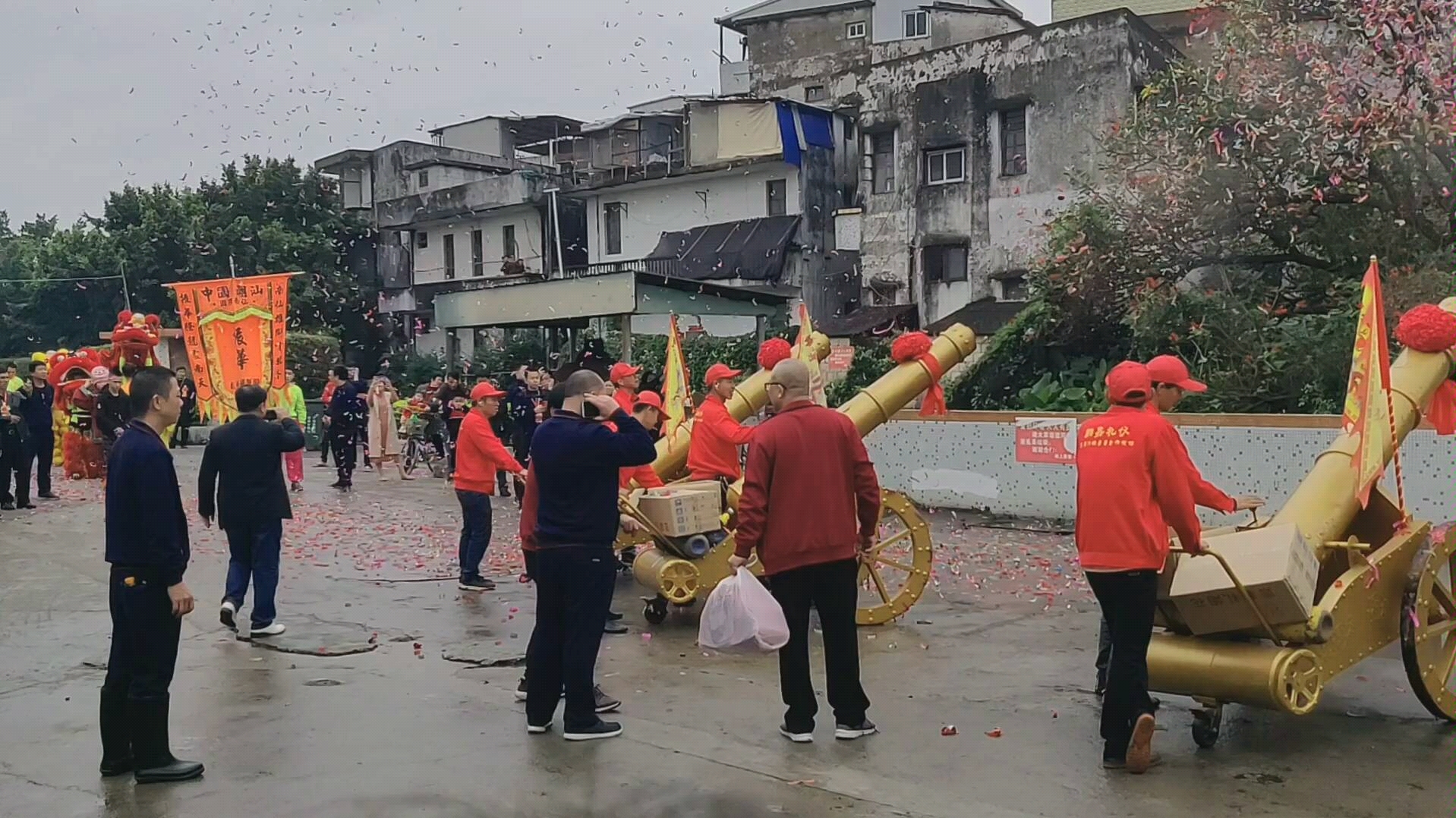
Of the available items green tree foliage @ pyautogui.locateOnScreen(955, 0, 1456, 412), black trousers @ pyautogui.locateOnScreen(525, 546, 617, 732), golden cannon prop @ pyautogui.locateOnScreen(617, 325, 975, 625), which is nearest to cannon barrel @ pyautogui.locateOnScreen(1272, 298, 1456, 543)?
golden cannon prop @ pyautogui.locateOnScreen(617, 325, 975, 625)

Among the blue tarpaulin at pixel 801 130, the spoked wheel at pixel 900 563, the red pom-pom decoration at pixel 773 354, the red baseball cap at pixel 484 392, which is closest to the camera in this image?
the spoked wheel at pixel 900 563

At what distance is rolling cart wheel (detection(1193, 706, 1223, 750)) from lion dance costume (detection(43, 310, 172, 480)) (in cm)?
1434

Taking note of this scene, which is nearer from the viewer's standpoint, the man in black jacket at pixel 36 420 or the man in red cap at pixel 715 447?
the man in red cap at pixel 715 447

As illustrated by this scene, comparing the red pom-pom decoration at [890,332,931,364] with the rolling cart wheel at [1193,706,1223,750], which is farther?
the red pom-pom decoration at [890,332,931,364]

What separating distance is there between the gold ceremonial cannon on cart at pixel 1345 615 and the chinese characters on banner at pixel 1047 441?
25.2ft

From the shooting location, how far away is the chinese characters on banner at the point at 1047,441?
1366 centimetres

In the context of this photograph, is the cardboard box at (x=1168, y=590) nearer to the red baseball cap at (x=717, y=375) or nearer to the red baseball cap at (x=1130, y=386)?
the red baseball cap at (x=1130, y=386)

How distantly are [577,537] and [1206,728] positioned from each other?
2898 mm

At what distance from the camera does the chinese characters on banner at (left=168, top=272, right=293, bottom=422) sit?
40.7 feet

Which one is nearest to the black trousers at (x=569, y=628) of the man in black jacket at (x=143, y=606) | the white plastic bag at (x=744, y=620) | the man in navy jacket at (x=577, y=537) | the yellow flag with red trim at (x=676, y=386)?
the man in navy jacket at (x=577, y=537)

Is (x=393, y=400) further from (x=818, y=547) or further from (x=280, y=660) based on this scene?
(x=818, y=547)

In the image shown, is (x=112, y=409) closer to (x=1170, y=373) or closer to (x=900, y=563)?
(x=900, y=563)

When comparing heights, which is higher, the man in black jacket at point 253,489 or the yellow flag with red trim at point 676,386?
the yellow flag with red trim at point 676,386

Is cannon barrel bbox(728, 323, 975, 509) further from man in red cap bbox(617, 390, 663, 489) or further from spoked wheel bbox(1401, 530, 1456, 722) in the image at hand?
spoked wheel bbox(1401, 530, 1456, 722)
